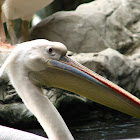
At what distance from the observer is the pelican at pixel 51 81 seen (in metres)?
1.81

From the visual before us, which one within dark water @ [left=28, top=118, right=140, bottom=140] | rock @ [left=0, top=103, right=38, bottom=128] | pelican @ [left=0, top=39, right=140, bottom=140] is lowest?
dark water @ [left=28, top=118, right=140, bottom=140]

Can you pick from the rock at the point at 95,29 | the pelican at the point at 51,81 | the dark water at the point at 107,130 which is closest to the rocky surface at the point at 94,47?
the rock at the point at 95,29

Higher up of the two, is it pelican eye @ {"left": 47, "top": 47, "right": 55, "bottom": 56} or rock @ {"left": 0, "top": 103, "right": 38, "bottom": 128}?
pelican eye @ {"left": 47, "top": 47, "right": 55, "bottom": 56}

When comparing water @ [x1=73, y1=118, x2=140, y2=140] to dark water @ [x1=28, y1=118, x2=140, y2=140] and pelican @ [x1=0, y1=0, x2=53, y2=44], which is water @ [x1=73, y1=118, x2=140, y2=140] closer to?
dark water @ [x1=28, y1=118, x2=140, y2=140]

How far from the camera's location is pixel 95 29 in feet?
15.4

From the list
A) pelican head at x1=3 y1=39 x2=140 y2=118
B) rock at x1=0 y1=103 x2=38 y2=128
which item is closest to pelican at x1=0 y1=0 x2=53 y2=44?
rock at x1=0 y1=103 x2=38 y2=128

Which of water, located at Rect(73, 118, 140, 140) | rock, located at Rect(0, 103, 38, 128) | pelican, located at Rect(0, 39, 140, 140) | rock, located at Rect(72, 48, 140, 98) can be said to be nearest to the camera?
pelican, located at Rect(0, 39, 140, 140)

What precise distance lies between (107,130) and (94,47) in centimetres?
162

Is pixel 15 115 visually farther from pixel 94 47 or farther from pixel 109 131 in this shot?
pixel 94 47

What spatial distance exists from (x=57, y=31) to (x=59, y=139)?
312cm

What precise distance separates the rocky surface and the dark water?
205mm

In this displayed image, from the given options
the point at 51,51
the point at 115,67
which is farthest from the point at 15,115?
the point at 51,51

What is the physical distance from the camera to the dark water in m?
3.07

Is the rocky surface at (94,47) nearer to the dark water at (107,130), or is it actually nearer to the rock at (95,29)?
the rock at (95,29)
